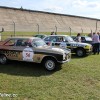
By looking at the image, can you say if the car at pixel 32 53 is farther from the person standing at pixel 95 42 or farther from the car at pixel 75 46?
the person standing at pixel 95 42

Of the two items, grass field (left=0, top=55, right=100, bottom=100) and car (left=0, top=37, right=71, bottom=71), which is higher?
car (left=0, top=37, right=71, bottom=71)

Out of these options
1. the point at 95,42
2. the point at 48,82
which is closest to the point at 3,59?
the point at 48,82

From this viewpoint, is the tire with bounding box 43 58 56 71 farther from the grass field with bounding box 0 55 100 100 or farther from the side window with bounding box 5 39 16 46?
the side window with bounding box 5 39 16 46

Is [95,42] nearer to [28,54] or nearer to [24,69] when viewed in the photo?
[28,54]

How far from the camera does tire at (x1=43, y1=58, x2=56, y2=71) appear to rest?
1104 centimetres

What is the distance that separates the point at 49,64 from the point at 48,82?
2086mm

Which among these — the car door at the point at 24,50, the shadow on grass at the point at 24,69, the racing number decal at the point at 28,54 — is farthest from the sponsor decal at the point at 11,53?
the shadow on grass at the point at 24,69

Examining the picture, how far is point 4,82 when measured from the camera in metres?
8.95

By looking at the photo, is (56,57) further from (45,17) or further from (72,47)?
(45,17)

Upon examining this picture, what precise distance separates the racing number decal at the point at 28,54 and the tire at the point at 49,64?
2.29 feet

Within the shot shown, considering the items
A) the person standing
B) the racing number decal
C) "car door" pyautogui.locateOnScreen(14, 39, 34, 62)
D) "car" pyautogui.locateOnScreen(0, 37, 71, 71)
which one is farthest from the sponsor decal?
the person standing

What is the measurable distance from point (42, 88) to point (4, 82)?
1.57m

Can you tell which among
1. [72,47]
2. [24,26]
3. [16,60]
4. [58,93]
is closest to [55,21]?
[24,26]

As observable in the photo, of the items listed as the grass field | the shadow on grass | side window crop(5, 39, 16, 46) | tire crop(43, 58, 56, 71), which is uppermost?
side window crop(5, 39, 16, 46)
